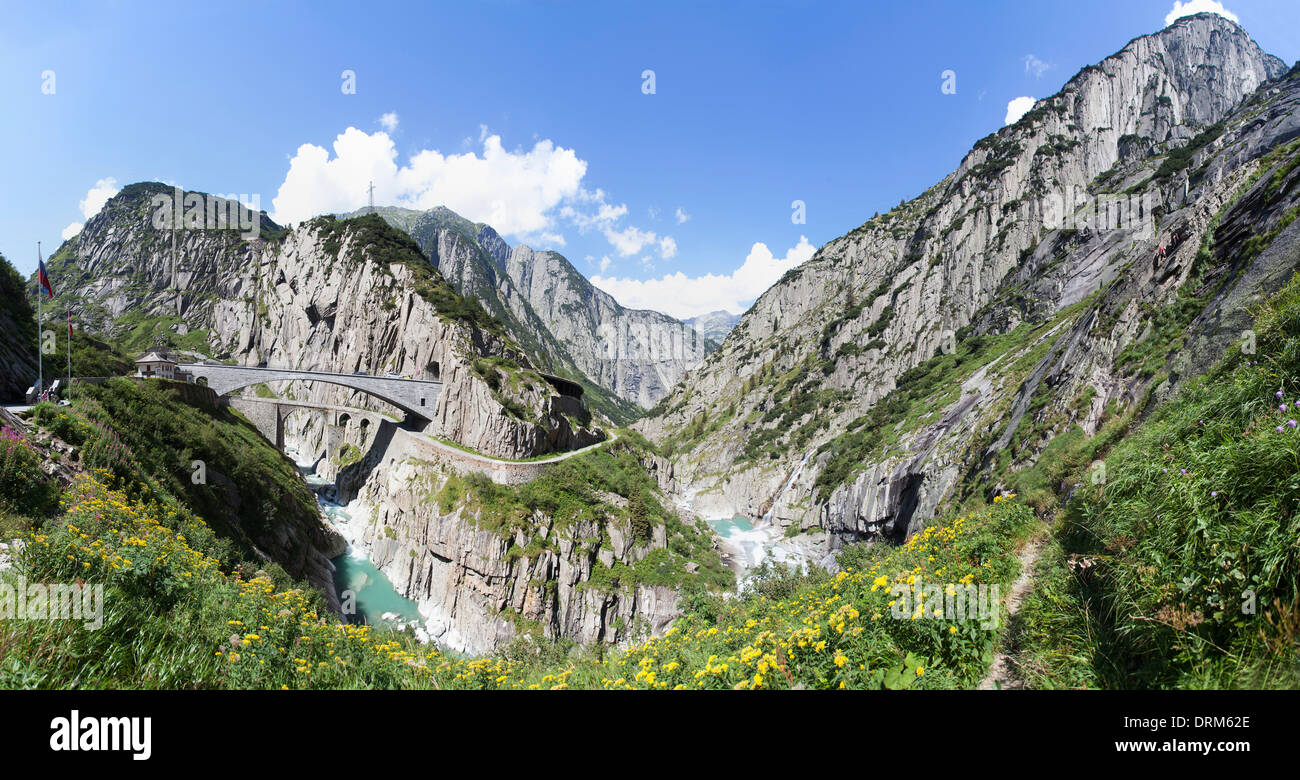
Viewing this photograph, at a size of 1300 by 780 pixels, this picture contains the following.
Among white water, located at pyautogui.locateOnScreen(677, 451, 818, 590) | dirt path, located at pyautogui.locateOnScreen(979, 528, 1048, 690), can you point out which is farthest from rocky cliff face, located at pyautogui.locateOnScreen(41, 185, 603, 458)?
dirt path, located at pyautogui.locateOnScreen(979, 528, 1048, 690)

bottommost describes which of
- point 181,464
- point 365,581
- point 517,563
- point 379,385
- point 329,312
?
point 365,581

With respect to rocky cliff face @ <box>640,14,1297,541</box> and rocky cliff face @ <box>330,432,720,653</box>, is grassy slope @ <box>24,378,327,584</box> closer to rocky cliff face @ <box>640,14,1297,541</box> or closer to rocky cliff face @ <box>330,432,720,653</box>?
rocky cliff face @ <box>330,432,720,653</box>

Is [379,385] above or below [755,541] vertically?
above

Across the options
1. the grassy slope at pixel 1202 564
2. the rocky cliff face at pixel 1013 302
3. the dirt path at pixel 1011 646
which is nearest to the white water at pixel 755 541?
the rocky cliff face at pixel 1013 302

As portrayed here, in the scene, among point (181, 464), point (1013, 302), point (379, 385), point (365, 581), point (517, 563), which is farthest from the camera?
point (1013, 302)

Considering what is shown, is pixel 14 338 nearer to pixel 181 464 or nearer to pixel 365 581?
pixel 181 464

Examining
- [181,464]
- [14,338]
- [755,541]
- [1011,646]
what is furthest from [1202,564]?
[755,541]

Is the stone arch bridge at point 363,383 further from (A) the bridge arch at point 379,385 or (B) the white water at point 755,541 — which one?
(B) the white water at point 755,541
